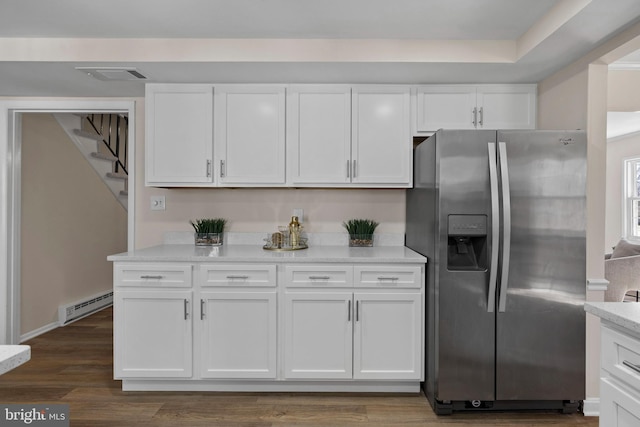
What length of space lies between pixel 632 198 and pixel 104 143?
7.82m

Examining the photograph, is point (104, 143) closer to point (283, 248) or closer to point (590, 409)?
point (283, 248)

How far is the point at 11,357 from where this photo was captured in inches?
34.3

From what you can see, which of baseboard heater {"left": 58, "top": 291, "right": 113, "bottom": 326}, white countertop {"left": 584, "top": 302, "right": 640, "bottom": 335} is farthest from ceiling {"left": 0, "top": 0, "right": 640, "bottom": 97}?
baseboard heater {"left": 58, "top": 291, "right": 113, "bottom": 326}

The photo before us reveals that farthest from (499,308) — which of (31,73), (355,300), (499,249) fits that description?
(31,73)

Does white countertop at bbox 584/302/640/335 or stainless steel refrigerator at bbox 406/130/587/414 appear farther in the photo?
stainless steel refrigerator at bbox 406/130/587/414

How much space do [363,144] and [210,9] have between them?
1.33 metres

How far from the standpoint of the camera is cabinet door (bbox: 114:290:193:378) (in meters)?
2.62

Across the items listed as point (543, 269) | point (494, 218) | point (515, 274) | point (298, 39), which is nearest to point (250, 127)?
point (298, 39)

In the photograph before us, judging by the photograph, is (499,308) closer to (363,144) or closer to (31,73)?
(363,144)

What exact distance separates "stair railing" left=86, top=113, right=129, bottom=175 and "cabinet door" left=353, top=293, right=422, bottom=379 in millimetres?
3987

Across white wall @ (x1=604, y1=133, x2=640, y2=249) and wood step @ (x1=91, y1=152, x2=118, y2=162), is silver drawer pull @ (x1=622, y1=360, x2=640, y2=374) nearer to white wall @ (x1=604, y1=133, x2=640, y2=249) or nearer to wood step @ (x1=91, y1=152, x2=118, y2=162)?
wood step @ (x1=91, y1=152, x2=118, y2=162)

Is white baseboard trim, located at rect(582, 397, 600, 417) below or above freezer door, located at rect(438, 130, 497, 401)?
below

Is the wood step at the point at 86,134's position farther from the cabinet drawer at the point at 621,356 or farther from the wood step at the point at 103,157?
the cabinet drawer at the point at 621,356

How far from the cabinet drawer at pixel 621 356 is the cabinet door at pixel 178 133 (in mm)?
2535
